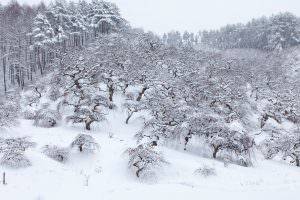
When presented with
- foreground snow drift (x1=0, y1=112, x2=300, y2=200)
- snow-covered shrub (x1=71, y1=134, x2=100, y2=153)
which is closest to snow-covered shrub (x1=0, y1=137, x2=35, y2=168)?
foreground snow drift (x1=0, y1=112, x2=300, y2=200)

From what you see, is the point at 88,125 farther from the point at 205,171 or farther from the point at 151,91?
the point at 205,171

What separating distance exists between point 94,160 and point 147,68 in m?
21.4

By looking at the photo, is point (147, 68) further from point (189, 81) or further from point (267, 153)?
point (267, 153)

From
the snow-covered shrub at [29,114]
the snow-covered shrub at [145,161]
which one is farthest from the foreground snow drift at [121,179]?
the snow-covered shrub at [29,114]

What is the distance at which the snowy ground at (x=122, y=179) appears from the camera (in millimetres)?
18156

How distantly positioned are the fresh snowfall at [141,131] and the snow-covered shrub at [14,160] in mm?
65

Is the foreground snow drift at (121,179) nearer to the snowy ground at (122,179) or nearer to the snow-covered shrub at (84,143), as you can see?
the snowy ground at (122,179)

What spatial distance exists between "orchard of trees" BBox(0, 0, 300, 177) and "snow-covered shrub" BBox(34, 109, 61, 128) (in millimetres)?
95

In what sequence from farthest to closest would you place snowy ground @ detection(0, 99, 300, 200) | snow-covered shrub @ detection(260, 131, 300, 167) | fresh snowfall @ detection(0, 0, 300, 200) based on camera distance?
snow-covered shrub @ detection(260, 131, 300, 167)
fresh snowfall @ detection(0, 0, 300, 200)
snowy ground @ detection(0, 99, 300, 200)

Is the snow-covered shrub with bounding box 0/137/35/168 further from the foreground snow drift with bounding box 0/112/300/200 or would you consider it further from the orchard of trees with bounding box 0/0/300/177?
the orchard of trees with bounding box 0/0/300/177

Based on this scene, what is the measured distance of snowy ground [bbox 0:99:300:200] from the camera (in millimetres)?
18156

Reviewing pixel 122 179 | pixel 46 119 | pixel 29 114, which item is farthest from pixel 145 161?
pixel 29 114

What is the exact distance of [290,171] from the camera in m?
26.0

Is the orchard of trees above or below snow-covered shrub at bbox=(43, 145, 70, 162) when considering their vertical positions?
above
